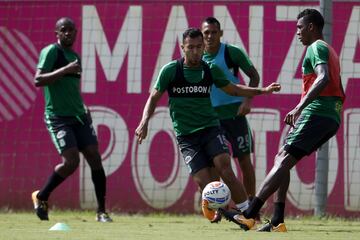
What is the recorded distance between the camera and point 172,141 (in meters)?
14.7

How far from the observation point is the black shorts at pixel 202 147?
1080cm

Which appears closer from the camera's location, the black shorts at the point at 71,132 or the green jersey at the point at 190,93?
the green jersey at the point at 190,93

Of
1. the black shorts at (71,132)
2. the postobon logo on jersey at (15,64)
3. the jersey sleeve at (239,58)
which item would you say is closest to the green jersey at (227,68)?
the jersey sleeve at (239,58)

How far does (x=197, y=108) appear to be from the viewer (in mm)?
10906

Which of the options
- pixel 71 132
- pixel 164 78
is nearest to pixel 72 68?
pixel 71 132

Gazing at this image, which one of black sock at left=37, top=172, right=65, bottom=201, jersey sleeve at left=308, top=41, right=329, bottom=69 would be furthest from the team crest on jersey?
jersey sleeve at left=308, top=41, right=329, bottom=69

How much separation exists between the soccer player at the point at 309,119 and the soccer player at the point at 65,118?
293cm

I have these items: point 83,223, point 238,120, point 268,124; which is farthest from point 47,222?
point 268,124

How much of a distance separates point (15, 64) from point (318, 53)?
6.20 m

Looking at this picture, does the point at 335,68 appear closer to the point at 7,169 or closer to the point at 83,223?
the point at 83,223

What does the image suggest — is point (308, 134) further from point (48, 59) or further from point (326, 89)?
point (48, 59)

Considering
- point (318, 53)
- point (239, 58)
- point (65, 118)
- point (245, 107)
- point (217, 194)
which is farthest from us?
point (65, 118)

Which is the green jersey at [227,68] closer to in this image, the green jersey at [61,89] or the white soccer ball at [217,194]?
the green jersey at [61,89]

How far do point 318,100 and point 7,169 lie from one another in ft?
20.4
